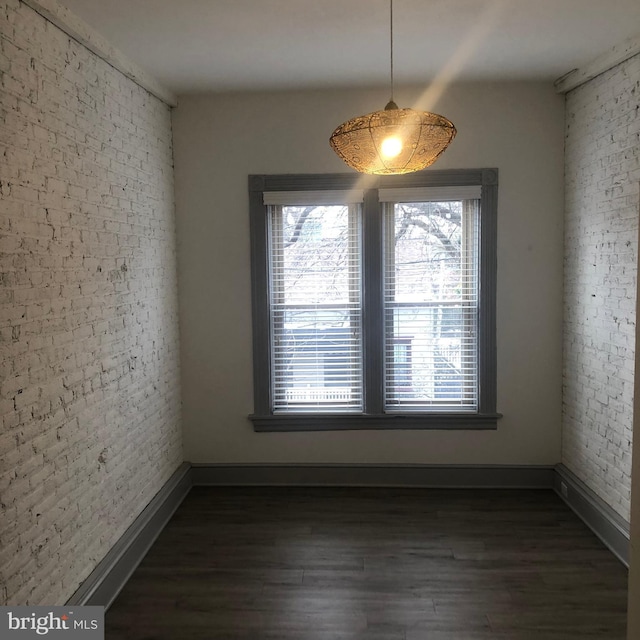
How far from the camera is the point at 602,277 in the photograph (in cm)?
376

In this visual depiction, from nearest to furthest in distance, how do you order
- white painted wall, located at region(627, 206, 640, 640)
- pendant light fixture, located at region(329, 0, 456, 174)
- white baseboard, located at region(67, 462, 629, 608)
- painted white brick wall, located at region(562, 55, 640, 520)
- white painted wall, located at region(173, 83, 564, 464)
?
white painted wall, located at region(627, 206, 640, 640) → pendant light fixture, located at region(329, 0, 456, 174) → painted white brick wall, located at region(562, 55, 640, 520) → white baseboard, located at region(67, 462, 629, 608) → white painted wall, located at region(173, 83, 564, 464)

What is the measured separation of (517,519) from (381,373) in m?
1.43

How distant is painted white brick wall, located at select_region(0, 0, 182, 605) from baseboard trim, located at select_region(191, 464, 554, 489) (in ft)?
2.34

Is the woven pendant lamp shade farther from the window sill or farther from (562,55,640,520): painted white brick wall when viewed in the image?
the window sill

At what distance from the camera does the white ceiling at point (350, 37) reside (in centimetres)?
290

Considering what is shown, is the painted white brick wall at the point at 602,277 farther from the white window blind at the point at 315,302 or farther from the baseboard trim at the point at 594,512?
the white window blind at the point at 315,302

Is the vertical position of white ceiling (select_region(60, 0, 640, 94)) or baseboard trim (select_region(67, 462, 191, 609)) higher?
white ceiling (select_region(60, 0, 640, 94))

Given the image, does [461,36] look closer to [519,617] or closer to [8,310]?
[8,310]

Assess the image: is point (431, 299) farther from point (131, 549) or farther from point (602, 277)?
point (131, 549)

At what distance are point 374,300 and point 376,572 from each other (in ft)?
6.55

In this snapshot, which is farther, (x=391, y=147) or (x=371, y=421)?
(x=371, y=421)

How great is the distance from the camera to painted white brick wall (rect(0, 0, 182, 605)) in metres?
2.38

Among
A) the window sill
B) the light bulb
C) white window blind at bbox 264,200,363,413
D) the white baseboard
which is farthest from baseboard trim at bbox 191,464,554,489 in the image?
the light bulb

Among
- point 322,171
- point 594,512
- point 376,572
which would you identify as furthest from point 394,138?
point 594,512
